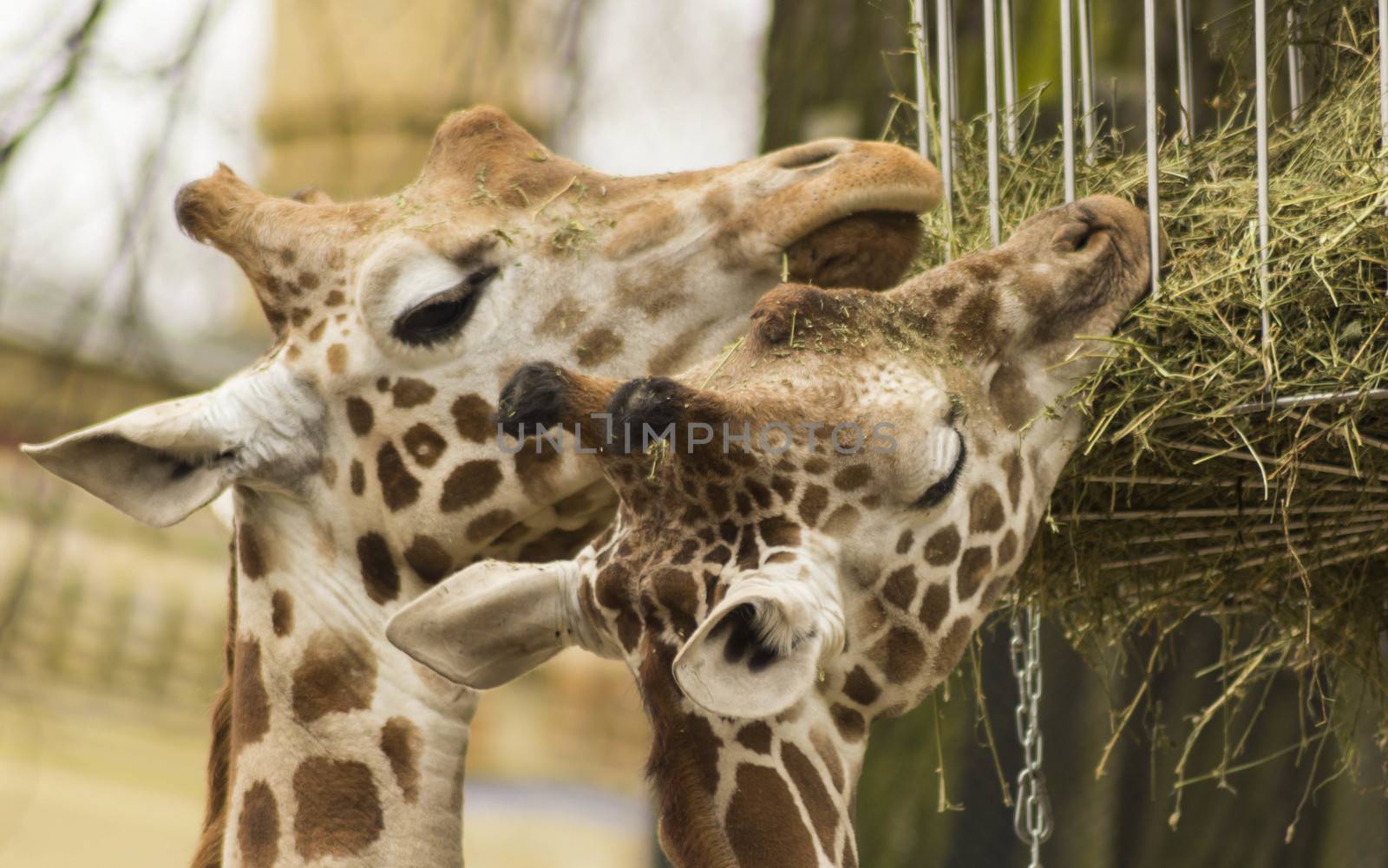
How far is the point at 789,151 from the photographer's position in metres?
3.30

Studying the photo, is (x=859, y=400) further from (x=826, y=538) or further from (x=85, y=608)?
(x=85, y=608)

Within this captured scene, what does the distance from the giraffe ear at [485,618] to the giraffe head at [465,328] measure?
1.63 ft

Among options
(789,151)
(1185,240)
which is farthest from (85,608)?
(1185,240)

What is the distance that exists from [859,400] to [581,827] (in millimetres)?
7074

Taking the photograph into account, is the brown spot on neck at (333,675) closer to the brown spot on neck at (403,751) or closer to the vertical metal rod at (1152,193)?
the brown spot on neck at (403,751)

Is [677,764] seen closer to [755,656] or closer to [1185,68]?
[755,656]

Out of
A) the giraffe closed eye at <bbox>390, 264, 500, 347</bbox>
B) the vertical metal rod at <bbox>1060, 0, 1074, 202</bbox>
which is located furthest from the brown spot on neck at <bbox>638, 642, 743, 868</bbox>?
the vertical metal rod at <bbox>1060, 0, 1074, 202</bbox>

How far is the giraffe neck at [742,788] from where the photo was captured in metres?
2.61

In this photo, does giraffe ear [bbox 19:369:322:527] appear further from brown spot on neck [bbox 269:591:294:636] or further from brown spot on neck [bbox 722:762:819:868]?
brown spot on neck [bbox 722:762:819:868]

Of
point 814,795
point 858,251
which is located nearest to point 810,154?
point 858,251

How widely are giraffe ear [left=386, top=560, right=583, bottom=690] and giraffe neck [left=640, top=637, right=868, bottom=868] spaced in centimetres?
23

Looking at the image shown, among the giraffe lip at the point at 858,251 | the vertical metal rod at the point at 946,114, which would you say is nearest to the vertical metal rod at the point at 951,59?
the vertical metal rod at the point at 946,114

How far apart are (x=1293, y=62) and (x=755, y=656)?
2.02 m

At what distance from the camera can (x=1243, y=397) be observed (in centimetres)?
281
